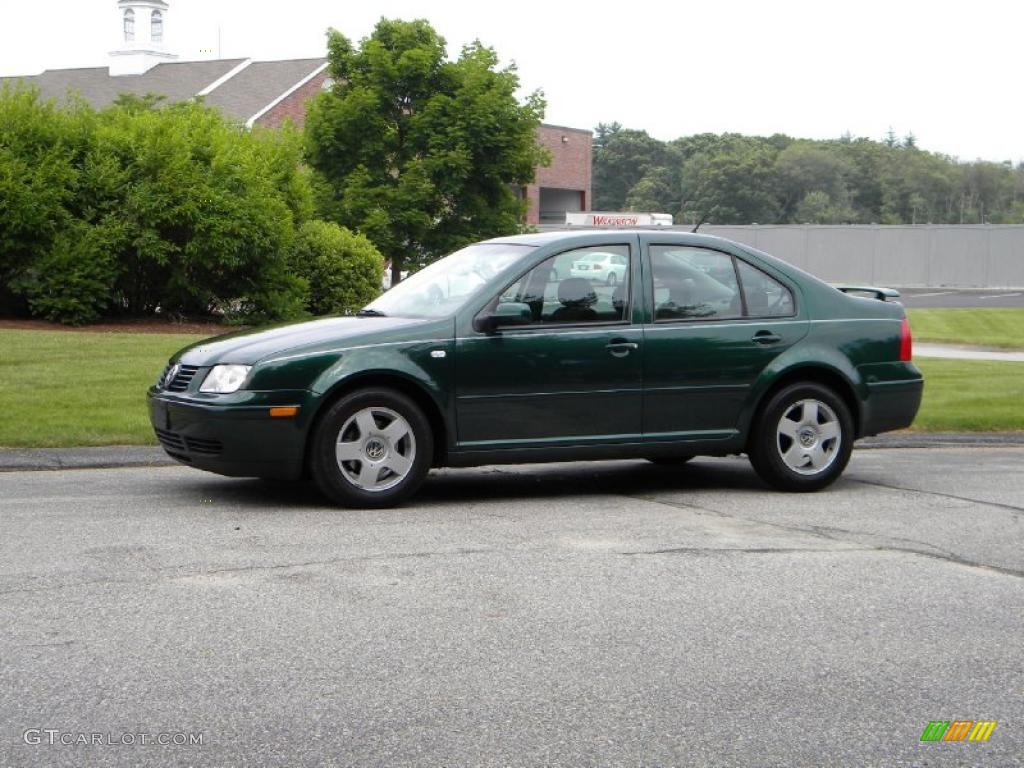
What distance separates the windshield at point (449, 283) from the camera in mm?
8945

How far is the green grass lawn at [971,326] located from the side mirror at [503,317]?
19.5m

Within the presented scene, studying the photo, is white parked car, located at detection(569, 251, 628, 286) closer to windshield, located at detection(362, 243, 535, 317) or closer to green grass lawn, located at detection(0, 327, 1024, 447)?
windshield, located at detection(362, 243, 535, 317)

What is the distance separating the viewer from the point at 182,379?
8.55 m

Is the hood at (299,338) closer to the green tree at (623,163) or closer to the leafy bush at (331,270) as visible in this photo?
the leafy bush at (331,270)

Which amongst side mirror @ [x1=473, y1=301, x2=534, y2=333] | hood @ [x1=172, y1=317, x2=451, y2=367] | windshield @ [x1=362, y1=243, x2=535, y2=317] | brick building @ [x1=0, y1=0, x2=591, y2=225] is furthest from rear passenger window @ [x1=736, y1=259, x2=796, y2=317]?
brick building @ [x1=0, y1=0, x2=591, y2=225]

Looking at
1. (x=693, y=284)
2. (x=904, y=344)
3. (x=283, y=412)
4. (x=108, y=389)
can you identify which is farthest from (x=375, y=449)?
(x=108, y=389)

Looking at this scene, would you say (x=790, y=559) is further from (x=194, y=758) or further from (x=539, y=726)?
(x=194, y=758)

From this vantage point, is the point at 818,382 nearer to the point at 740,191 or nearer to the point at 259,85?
the point at 259,85

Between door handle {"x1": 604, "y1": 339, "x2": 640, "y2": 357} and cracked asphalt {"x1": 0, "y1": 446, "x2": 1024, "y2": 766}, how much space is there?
3.10 feet

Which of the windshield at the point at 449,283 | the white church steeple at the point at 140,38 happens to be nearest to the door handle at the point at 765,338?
the windshield at the point at 449,283

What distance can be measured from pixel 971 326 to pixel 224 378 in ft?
83.9

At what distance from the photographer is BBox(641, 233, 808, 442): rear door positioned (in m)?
9.09

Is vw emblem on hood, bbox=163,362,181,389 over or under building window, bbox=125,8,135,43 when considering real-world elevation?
under

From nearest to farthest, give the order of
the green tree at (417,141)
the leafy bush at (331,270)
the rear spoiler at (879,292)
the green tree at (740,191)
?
the rear spoiler at (879,292) < the leafy bush at (331,270) < the green tree at (417,141) < the green tree at (740,191)
